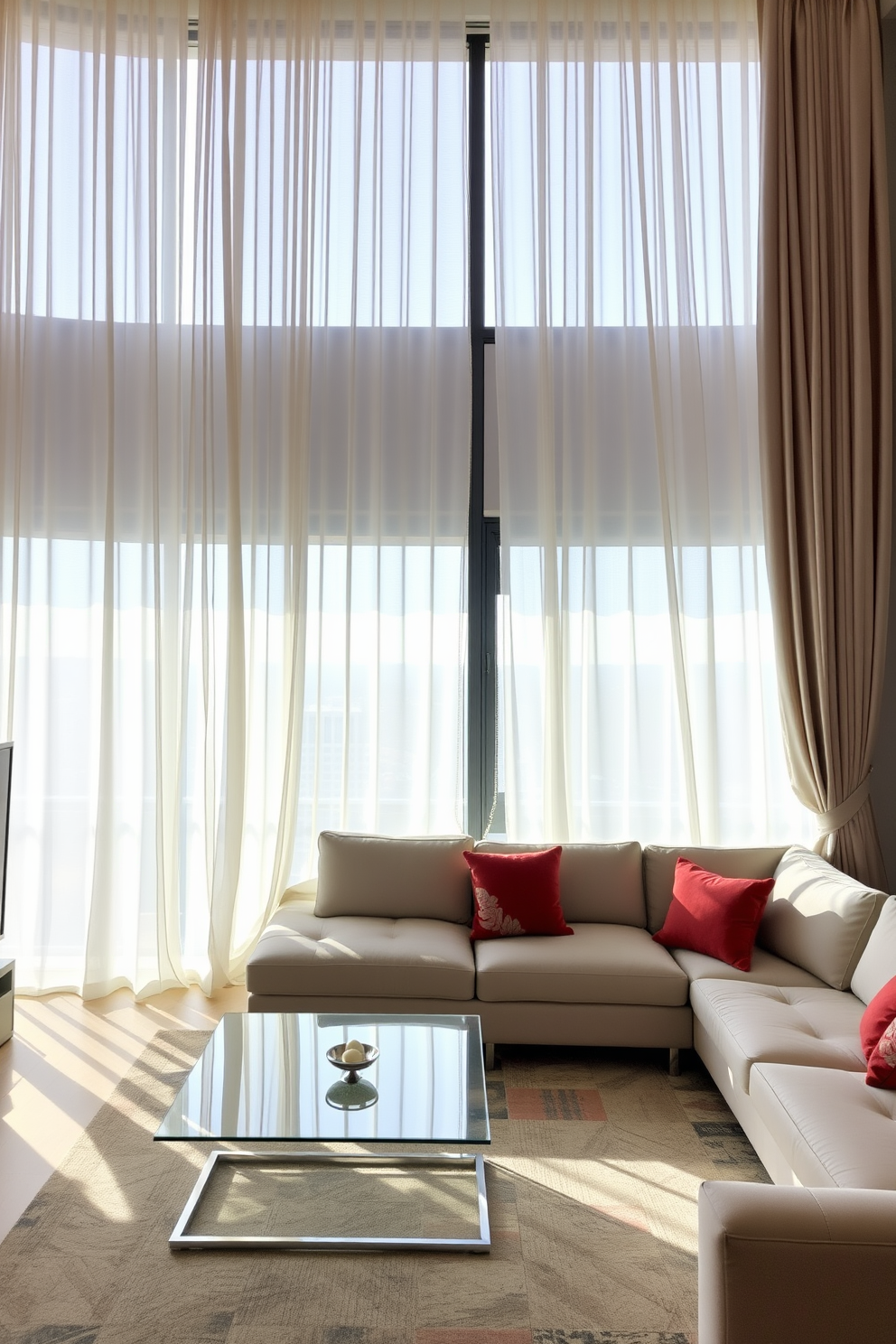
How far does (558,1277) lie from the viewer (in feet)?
7.82

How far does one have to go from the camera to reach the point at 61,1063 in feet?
12.4

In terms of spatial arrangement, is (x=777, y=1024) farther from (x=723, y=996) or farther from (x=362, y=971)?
(x=362, y=971)

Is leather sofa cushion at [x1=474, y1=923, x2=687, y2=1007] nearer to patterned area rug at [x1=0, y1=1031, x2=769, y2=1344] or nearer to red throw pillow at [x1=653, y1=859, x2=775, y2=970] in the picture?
red throw pillow at [x1=653, y1=859, x2=775, y2=970]

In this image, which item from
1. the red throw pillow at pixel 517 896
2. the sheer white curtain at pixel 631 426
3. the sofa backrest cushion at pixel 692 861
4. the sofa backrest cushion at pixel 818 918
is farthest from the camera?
the sheer white curtain at pixel 631 426

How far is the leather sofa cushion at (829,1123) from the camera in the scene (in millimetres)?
2186

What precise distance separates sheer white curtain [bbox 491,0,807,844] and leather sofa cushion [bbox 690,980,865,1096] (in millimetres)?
1224

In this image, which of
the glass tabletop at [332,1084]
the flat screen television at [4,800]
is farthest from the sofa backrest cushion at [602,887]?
the flat screen television at [4,800]

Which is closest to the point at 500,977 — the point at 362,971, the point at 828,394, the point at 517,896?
the point at 517,896

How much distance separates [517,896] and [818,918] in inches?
47.7

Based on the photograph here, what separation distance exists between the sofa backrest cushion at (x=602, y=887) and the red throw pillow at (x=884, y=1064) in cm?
165

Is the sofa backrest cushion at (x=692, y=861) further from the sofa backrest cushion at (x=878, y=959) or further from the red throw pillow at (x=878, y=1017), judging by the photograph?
the red throw pillow at (x=878, y=1017)

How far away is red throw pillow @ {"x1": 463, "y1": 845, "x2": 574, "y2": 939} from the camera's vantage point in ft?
13.3

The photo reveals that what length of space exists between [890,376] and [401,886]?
3.33 meters

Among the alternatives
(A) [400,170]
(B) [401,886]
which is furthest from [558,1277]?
(A) [400,170]
